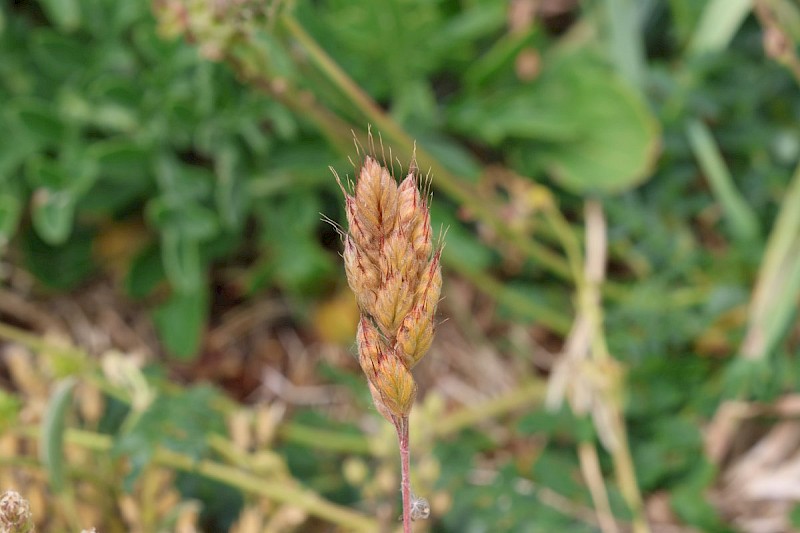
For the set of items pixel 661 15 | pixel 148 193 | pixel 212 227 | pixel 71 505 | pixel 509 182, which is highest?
pixel 661 15

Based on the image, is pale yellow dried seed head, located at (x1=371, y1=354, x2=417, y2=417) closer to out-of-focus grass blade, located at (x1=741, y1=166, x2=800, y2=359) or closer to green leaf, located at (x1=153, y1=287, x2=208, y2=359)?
out-of-focus grass blade, located at (x1=741, y1=166, x2=800, y2=359)

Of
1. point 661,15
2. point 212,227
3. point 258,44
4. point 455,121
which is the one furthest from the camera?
point 661,15

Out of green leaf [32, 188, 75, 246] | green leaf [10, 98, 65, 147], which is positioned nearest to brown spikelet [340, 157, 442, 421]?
green leaf [32, 188, 75, 246]

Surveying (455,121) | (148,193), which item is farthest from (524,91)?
(148,193)

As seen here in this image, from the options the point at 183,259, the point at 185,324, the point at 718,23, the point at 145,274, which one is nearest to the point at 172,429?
the point at 183,259

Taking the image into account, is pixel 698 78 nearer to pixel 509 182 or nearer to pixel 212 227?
pixel 509 182

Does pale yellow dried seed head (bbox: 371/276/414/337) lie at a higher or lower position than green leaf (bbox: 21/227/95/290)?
lower
